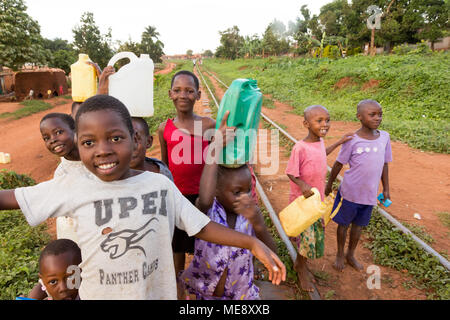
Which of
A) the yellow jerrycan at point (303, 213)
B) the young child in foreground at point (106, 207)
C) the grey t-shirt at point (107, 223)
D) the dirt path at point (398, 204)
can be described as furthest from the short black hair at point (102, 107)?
the dirt path at point (398, 204)

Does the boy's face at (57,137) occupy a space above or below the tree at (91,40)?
below

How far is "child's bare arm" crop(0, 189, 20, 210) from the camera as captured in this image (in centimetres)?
Answer: 115

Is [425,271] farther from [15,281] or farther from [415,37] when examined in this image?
[415,37]

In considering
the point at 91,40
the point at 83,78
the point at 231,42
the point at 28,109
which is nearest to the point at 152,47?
the point at 231,42

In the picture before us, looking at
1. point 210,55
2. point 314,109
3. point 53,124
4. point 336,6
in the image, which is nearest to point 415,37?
point 336,6

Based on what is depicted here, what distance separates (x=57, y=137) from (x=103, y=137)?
1.08 metres

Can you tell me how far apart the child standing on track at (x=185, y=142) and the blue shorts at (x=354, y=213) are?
1547 millimetres

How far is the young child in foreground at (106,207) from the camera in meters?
1.11

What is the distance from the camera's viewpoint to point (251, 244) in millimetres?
1268

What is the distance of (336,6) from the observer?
1601 inches

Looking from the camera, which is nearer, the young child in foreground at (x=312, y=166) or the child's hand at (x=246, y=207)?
the child's hand at (x=246, y=207)

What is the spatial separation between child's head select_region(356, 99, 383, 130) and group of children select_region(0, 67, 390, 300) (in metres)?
0.02

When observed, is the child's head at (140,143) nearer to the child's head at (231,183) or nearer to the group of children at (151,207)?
the group of children at (151,207)

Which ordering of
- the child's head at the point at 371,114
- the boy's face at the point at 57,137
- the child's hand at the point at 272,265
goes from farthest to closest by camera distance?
the child's head at the point at 371,114 < the boy's face at the point at 57,137 < the child's hand at the point at 272,265
